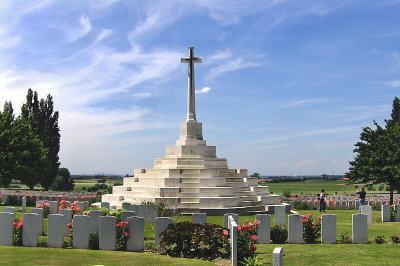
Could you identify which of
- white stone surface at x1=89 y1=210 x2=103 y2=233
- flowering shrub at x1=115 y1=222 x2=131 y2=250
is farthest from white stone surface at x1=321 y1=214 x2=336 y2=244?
white stone surface at x1=89 y1=210 x2=103 y2=233

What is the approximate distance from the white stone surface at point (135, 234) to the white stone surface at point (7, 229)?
359cm

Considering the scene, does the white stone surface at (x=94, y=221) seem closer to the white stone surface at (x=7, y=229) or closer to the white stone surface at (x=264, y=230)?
Answer: the white stone surface at (x=7, y=229)

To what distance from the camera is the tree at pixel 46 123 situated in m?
48.4

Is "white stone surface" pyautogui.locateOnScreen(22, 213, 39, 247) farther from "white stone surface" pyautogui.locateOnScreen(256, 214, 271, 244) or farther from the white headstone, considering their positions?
the white headstone

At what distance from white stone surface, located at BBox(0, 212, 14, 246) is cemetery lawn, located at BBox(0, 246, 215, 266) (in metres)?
0.59

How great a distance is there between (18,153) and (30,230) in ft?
78.5

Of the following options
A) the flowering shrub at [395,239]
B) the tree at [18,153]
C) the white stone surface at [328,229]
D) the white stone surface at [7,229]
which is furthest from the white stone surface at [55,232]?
the tree at [18,153]

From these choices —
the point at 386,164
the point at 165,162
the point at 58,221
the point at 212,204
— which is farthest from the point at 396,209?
the point at 58,221

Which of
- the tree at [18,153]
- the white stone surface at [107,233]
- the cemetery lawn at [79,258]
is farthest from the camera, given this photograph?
the tree at [18,153]

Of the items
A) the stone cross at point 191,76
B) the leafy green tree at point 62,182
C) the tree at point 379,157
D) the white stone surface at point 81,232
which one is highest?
the stone cross at point 191,76

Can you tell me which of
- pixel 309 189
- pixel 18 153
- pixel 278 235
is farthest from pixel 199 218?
pixel 309 189

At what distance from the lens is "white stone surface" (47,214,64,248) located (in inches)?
490

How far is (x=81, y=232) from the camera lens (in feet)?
A: 40.6

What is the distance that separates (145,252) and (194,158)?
14409mm
